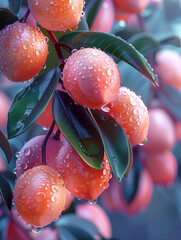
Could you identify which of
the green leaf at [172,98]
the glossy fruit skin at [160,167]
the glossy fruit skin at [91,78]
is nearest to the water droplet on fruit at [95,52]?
the glossy fruit skin at [91,78]

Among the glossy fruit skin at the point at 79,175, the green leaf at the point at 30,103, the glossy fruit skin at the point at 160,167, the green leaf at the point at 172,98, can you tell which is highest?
the green leaf at the point at 30,103

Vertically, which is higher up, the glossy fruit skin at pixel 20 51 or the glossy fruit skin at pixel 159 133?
the glossy fruit skin at pixel 20 51

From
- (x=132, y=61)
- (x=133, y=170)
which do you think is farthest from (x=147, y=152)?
(x=132, y=61)

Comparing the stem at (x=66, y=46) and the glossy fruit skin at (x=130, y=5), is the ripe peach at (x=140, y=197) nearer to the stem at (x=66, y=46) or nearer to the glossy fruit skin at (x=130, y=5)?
the glossy fruit skin at (x=130, y=5)

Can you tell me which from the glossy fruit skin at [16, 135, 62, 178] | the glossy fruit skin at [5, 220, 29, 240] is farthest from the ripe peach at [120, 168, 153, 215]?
the glossy fruit skin at [16, 135, 62, 178]

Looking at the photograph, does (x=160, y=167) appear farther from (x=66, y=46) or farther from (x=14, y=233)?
(x=66, y=46)

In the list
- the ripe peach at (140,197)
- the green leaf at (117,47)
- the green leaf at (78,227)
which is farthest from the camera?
the ripe peach at (140,197)
